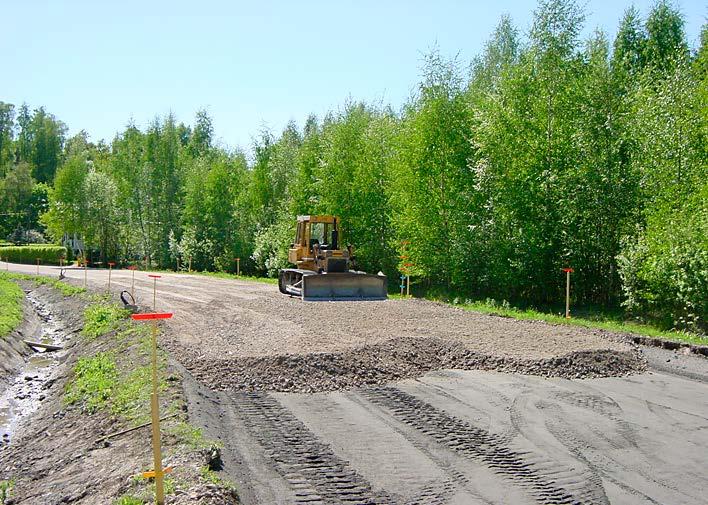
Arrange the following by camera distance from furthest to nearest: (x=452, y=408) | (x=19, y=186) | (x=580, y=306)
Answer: (x=19, y=186), (x=580, y=306), (x=452, y=408)

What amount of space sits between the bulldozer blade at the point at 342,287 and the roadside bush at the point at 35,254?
34.9 m

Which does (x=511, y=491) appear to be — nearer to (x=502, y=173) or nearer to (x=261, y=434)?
(x=261, y=434)

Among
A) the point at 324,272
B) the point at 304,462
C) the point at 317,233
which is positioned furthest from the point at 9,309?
the point at 304,462

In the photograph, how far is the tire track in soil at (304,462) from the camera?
20.0 ft

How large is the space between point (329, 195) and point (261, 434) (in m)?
25.0

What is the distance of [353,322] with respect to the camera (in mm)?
16344

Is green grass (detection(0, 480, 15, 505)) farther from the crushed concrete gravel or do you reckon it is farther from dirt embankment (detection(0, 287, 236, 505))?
the crushed concrete gravel

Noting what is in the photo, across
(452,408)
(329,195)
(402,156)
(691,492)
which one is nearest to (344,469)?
(452,408)

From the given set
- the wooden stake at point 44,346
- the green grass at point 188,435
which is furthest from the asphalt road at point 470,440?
the wooden stake at point 44,346

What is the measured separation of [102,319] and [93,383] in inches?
303

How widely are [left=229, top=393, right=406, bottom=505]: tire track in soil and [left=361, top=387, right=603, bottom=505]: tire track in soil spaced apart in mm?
1016

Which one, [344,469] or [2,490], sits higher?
[344,469]

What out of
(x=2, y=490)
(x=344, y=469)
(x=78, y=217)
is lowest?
(x=2, y=490)

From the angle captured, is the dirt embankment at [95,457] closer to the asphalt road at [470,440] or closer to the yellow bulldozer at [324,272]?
the asphalt road at [470,440]
